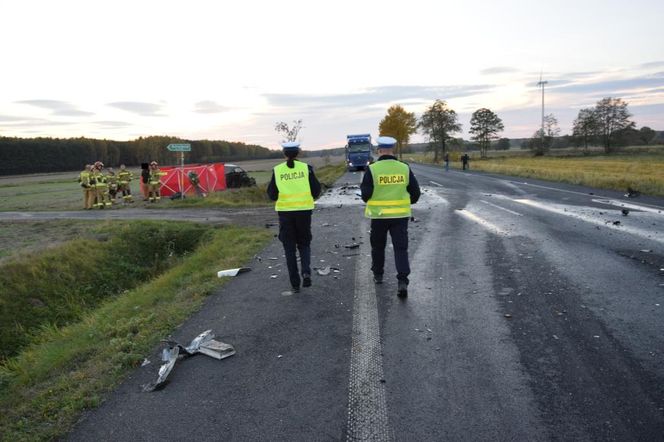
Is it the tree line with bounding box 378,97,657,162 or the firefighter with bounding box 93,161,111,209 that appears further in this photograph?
the tree line with bounding box 378,97,657,162

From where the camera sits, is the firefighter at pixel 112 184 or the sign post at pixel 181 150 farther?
the firefighter at pixel 112 184

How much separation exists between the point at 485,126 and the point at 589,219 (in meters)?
84.3

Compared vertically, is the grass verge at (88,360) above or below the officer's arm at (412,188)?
below

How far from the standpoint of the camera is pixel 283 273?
23.6ft

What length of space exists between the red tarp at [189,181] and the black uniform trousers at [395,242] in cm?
1846

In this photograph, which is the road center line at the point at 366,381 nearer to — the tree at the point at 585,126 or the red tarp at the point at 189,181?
the red tarp at the point at 189,181

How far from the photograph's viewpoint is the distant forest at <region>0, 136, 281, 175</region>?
86.2m

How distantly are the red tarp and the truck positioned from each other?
18357 millimetres

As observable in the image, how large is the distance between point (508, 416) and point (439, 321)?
1.76 meters

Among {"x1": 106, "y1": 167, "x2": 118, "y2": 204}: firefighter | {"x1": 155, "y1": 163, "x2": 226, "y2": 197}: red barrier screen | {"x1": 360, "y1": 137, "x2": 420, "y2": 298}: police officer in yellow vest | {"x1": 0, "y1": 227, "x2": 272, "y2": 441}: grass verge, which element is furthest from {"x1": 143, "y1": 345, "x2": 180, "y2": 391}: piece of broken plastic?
{"x1": 106, "y1": 167, "x2": 118, "y2": 204}: firefighter

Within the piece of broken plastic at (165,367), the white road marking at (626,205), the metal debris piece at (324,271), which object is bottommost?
the piece of broken plastic at (165,367)

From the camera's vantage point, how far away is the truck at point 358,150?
135 feet

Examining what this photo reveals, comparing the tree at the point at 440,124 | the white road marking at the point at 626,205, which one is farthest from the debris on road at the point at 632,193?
the tree at the point at 440,124

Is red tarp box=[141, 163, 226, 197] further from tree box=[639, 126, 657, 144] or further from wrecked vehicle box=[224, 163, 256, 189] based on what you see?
tree box=[639, 126, 657, 144]
